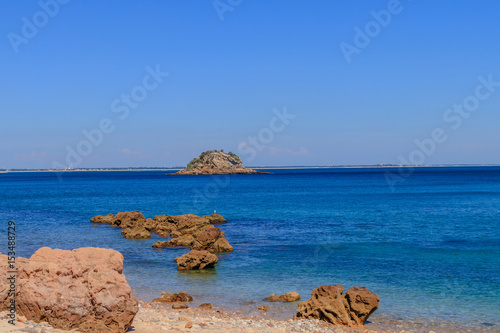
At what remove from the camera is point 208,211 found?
2844 inches

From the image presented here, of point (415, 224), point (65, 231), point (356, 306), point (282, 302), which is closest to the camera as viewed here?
point (356, 306)

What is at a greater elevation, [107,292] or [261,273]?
[107,292]

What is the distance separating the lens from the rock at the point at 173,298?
2167 cm

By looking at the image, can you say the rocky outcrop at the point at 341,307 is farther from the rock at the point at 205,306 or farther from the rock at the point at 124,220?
the rock at the point at 124,220

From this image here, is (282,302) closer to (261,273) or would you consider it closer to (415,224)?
(261,273)

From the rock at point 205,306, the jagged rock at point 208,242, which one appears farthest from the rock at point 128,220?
the rock at point 205,306

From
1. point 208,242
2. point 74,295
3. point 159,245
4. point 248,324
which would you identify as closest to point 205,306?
point 248,324

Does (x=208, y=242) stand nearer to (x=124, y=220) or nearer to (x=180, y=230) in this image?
(x=180, y=230)

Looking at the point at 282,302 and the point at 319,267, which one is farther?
the point at 319,267

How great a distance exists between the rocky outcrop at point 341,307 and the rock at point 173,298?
5735 mm

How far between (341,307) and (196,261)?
12540 millimetres

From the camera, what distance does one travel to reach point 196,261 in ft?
95.3

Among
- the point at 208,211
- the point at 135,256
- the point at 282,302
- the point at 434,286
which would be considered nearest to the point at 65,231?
the point at 135,256

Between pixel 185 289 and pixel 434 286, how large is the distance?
43.3 feet
